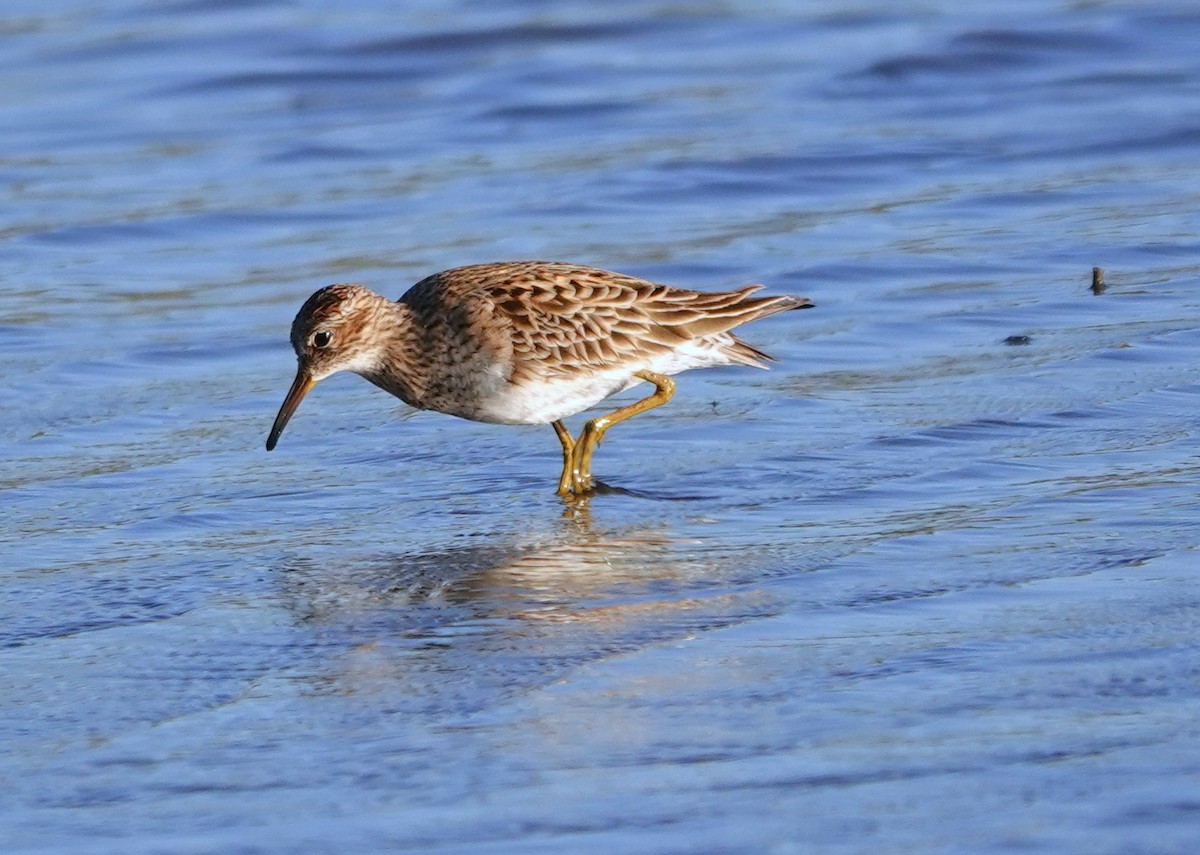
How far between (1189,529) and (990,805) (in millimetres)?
2495

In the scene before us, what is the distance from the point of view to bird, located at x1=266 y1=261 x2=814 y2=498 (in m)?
8.88

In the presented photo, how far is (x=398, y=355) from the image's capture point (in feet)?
29.7

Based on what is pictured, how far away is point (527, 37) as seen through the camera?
2009 cm

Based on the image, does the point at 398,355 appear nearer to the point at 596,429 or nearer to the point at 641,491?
the point at 596,429

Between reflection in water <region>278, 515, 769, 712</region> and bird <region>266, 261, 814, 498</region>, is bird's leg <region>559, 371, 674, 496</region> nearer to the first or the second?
bird <region>266, 261, 814, 498</region>

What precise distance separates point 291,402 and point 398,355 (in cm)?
49

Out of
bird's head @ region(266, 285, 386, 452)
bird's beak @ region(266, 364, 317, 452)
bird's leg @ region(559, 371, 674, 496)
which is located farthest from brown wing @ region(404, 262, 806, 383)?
bird's beak @ region(266, 364, 317, 452)

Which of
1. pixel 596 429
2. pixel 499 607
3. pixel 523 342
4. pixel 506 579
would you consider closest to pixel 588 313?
pixel 523 342

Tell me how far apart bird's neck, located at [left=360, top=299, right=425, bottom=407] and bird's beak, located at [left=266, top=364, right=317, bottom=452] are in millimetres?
266

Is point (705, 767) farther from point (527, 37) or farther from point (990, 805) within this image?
point (527, 37)

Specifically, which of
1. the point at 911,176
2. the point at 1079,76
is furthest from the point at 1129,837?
the point at 1079,76

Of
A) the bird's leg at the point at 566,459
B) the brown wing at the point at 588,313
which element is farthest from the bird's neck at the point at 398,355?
the bird's leg at the point at 566,459

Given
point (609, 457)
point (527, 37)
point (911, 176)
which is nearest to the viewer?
point (609, 457)

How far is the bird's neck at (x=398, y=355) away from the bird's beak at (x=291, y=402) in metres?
0.27
